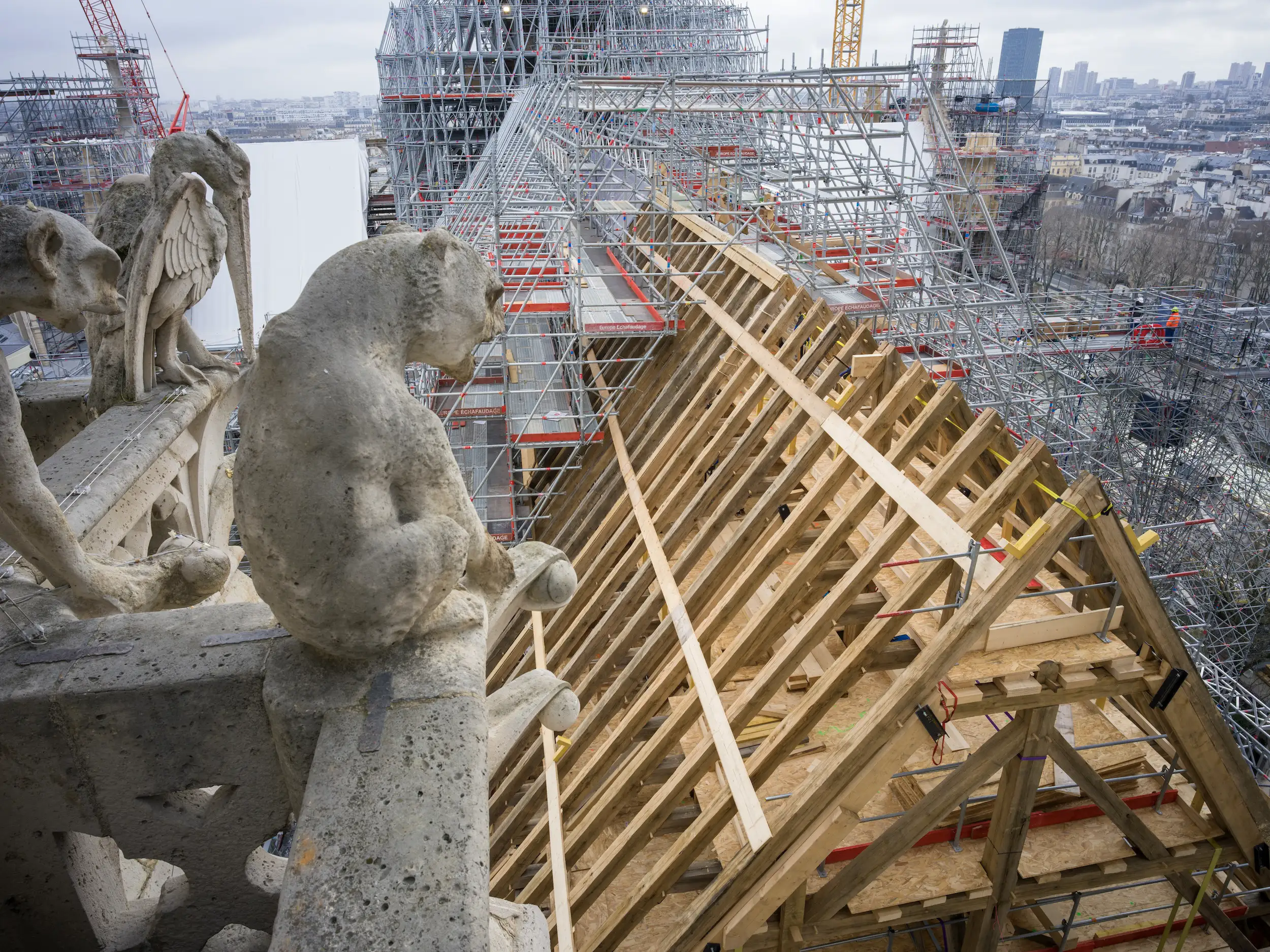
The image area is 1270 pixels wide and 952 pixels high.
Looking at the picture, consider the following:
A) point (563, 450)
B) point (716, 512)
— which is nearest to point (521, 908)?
point (716, 512)

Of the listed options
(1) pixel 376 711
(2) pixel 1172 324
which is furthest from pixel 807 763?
(2) pixel 1172 324

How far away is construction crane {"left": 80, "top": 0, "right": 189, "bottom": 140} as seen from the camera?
24875mm

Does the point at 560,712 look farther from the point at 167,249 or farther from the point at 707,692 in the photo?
the point at 167,249

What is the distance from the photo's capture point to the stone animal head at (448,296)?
2.21 m

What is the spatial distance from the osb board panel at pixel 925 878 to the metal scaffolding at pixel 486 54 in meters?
19.1

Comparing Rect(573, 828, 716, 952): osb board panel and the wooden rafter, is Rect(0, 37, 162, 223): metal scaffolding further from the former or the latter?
Rect(573, 828, 716, 952): osb board panel

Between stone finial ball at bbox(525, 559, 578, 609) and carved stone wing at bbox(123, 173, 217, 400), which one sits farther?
carved stone wing at bbox(123, 173, 217, 400)

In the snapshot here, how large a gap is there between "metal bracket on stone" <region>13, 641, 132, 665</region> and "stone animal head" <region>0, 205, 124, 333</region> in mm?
1027

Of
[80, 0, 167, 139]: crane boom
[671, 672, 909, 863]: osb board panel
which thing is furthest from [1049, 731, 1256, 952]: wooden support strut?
[80, 0, 167, 139]: crane boom

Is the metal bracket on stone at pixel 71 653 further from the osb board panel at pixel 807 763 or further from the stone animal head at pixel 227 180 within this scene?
the osb board panel at pixel 807 763

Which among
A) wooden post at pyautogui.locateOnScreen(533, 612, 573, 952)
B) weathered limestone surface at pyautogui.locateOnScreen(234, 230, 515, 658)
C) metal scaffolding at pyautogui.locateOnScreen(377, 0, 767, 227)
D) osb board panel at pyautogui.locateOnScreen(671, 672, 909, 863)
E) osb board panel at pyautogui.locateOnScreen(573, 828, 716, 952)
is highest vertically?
metal scaffolding at pyautogui.locateOnScreen(377, 0, 767, 227)

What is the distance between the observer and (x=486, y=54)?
22.4m

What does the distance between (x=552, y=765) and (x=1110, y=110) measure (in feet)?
313

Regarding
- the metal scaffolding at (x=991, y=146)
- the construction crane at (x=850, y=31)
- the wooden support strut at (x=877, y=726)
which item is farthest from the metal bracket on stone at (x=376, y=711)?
the construction crane at (x=850, y=31)
